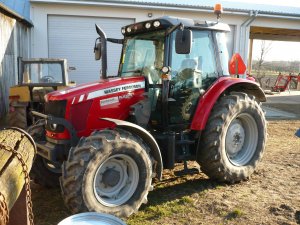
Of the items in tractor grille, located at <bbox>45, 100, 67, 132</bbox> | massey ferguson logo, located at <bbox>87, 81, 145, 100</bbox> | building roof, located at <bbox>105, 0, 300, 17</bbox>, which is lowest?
tractor grille, located at <bbox>45, 100, 67, 132</bbox>

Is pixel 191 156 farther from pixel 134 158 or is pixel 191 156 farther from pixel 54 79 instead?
pixel 54 79

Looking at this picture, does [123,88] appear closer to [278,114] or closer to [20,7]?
[20,7]

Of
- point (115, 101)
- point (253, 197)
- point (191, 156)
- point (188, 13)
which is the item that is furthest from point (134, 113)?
point (188, 13)

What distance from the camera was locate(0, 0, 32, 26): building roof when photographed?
380 inches

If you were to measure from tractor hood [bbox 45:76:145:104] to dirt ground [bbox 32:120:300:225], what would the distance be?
51.5 inches

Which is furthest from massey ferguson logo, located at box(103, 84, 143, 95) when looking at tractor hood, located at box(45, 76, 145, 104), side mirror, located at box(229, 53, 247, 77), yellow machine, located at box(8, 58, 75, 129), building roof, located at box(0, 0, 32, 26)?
building roof, located at box(0, 0, 32, 26)

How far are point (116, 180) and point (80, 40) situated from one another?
9.79 m

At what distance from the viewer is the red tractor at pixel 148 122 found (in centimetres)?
367

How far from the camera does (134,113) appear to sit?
422 cm

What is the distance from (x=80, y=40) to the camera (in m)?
12.8

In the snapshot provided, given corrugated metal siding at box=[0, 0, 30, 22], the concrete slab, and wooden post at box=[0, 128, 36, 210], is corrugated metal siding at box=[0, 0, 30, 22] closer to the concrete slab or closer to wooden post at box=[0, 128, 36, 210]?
wooden post at box=[0, 128, 36, 210]

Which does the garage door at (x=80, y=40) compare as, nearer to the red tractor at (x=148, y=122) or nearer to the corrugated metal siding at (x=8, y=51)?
the corrugated metal siding at (x=8, y=51)

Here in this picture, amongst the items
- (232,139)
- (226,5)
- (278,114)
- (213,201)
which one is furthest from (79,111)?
(226,5)

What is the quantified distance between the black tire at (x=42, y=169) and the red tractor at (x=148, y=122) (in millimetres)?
13
